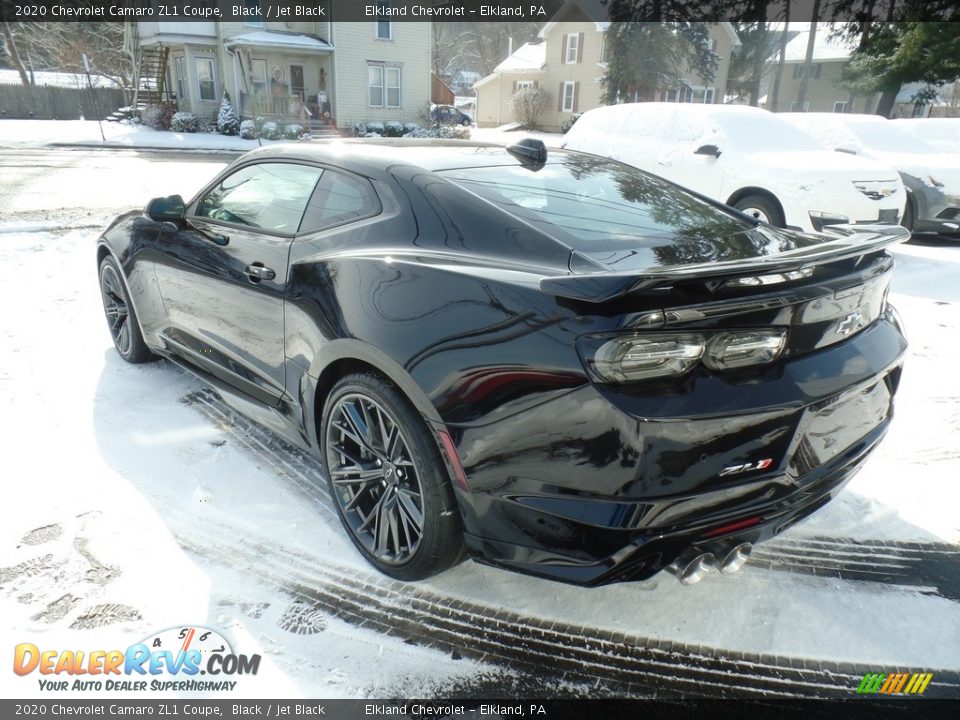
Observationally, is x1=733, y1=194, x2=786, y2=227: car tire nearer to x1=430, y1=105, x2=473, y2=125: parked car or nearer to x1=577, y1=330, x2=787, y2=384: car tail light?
x1=577, y1=330, x2=787, y2=384: car tail light

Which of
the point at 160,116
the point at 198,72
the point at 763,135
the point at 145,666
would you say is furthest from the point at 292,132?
the point at 145,666

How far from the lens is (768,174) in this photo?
25.1 ft

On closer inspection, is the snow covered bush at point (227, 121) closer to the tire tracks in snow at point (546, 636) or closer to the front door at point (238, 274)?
the front door at point (238, 274)

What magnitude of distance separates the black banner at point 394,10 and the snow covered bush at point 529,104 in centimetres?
453

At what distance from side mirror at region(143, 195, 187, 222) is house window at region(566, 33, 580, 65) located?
120 ft

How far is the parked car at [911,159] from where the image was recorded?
874cm

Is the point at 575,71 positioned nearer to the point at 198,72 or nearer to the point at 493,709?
the point at 198,72

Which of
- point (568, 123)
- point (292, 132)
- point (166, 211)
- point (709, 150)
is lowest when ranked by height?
point (292, 132)

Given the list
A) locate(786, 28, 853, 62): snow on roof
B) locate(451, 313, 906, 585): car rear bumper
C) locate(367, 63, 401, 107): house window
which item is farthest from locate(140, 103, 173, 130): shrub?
locate(786, 28, 853, 62): snow on roof

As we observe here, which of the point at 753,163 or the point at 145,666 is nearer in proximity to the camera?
the point at 145,666

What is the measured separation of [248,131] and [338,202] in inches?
982

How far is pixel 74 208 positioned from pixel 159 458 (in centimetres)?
864

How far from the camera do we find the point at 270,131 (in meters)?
24.2

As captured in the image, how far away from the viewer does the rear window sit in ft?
8.13
